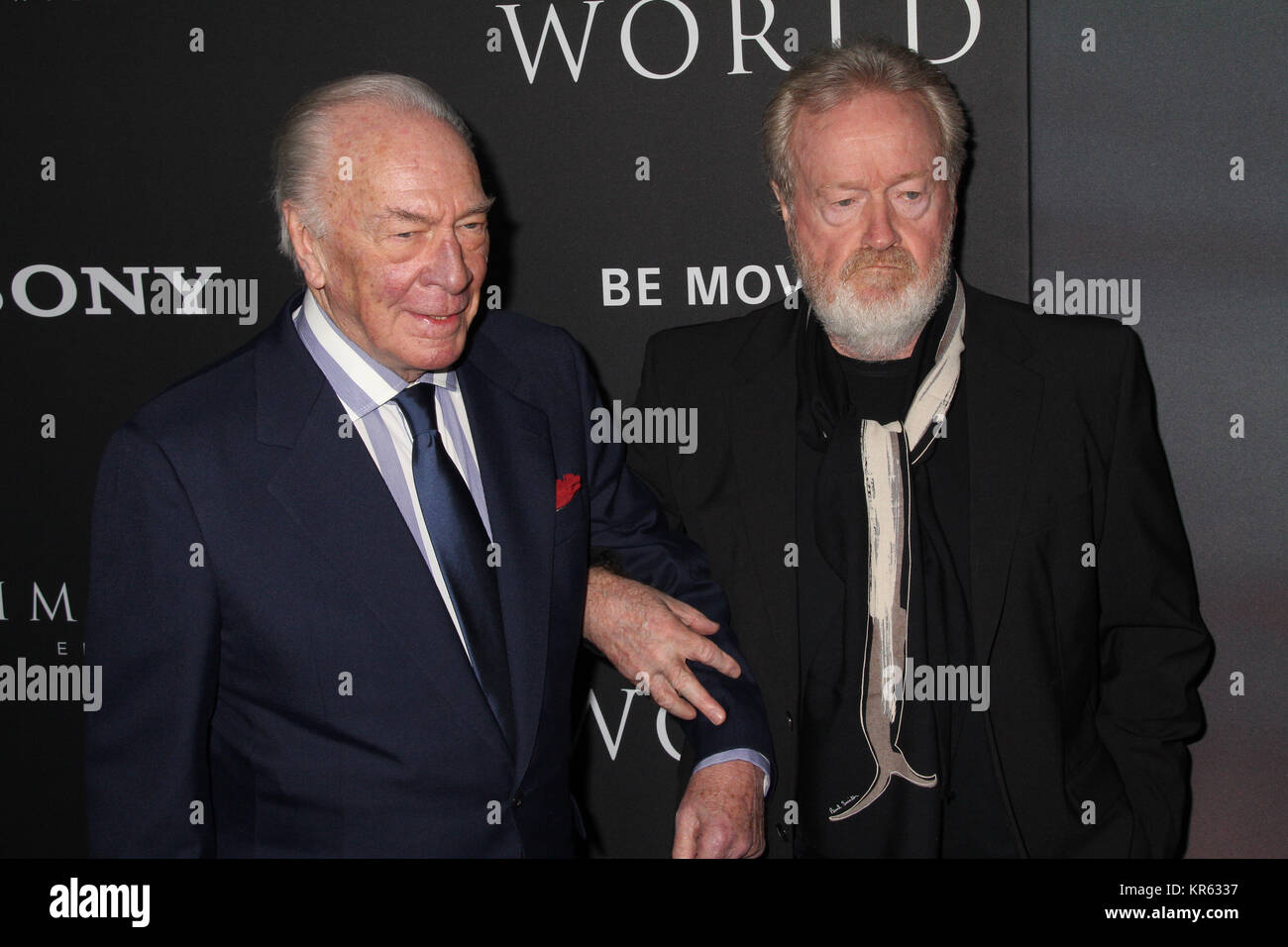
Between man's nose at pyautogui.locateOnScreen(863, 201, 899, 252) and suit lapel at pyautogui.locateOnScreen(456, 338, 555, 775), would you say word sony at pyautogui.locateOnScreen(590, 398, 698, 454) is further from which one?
man's nose at pyautogui.locateOnScreen(863, 201, 899, 252)

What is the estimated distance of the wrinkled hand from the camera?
2.05 m

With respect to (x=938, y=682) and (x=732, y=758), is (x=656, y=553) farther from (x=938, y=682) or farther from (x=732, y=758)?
(x=938, y=682)

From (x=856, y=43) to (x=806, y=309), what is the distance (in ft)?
1.75

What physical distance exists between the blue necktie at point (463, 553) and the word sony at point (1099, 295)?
1562mm

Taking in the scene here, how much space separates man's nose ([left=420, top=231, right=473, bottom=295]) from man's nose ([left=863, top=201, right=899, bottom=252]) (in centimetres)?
79

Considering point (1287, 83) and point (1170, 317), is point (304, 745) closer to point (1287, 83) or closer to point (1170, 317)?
point (1170, 317)

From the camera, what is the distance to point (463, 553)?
74.3 inches

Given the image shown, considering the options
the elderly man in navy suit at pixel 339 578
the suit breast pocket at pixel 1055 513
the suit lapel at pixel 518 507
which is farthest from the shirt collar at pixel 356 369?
the suit breast pocket at pixel 1055 513

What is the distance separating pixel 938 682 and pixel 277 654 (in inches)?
46.5

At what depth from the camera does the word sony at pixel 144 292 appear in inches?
113

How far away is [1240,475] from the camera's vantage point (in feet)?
8.94

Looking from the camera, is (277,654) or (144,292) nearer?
(277,654)

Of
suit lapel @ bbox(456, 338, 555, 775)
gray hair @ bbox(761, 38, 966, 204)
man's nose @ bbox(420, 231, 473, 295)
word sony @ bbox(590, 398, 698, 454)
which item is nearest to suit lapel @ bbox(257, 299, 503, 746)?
suit lapel @ bbox(456, 338, 555, 775)
